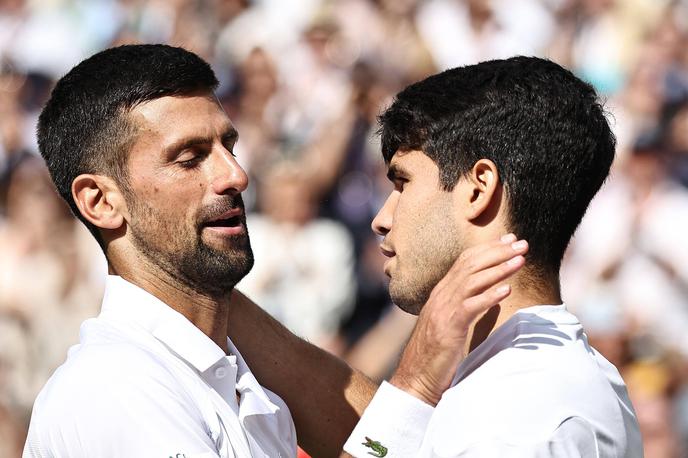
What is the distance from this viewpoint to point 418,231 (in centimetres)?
289

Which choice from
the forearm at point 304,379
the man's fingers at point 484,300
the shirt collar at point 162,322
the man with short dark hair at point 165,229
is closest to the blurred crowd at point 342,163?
the forearm at point 304,379

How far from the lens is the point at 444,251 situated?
2842mm


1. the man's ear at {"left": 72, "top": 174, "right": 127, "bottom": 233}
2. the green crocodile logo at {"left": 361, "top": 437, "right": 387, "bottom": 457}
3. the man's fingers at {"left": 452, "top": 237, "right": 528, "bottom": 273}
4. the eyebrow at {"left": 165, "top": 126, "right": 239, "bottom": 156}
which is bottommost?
the green crocodile logo at {"left": 361, "top": 437, "right": 387, "bottom": 457}

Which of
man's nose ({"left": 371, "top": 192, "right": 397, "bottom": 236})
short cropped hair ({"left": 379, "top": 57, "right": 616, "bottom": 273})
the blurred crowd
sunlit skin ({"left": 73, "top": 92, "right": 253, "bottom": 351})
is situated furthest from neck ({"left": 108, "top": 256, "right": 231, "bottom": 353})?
the blurred crowd

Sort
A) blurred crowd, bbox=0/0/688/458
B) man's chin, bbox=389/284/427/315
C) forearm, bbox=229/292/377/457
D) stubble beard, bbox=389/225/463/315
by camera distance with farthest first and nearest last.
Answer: blurred crowd, bbox=0/0/688/458, forearm, bbox=229/292/377/457, man's chin, bbox=389/284/427/315, stubble beard, bbox=389/225/463/315

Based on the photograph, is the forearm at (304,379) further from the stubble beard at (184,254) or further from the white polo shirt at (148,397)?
the stubble beard at (184,254)

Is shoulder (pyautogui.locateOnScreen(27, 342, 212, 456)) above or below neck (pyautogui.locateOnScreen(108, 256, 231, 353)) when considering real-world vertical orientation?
below

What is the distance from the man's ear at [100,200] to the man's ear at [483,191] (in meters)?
0.96

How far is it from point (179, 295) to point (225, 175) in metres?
0.36

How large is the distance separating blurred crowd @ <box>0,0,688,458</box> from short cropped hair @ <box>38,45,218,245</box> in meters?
3.65

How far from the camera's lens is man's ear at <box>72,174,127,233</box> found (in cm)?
304

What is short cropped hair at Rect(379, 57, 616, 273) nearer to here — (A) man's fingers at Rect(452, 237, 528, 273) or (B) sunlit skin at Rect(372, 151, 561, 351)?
(B) sunlit skin at Rect(372, 151, 561, 351)

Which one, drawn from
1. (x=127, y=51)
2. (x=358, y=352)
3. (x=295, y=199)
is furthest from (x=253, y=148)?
(x=127, y=51)

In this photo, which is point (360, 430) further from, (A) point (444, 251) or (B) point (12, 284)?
(B) point (12, 284)
